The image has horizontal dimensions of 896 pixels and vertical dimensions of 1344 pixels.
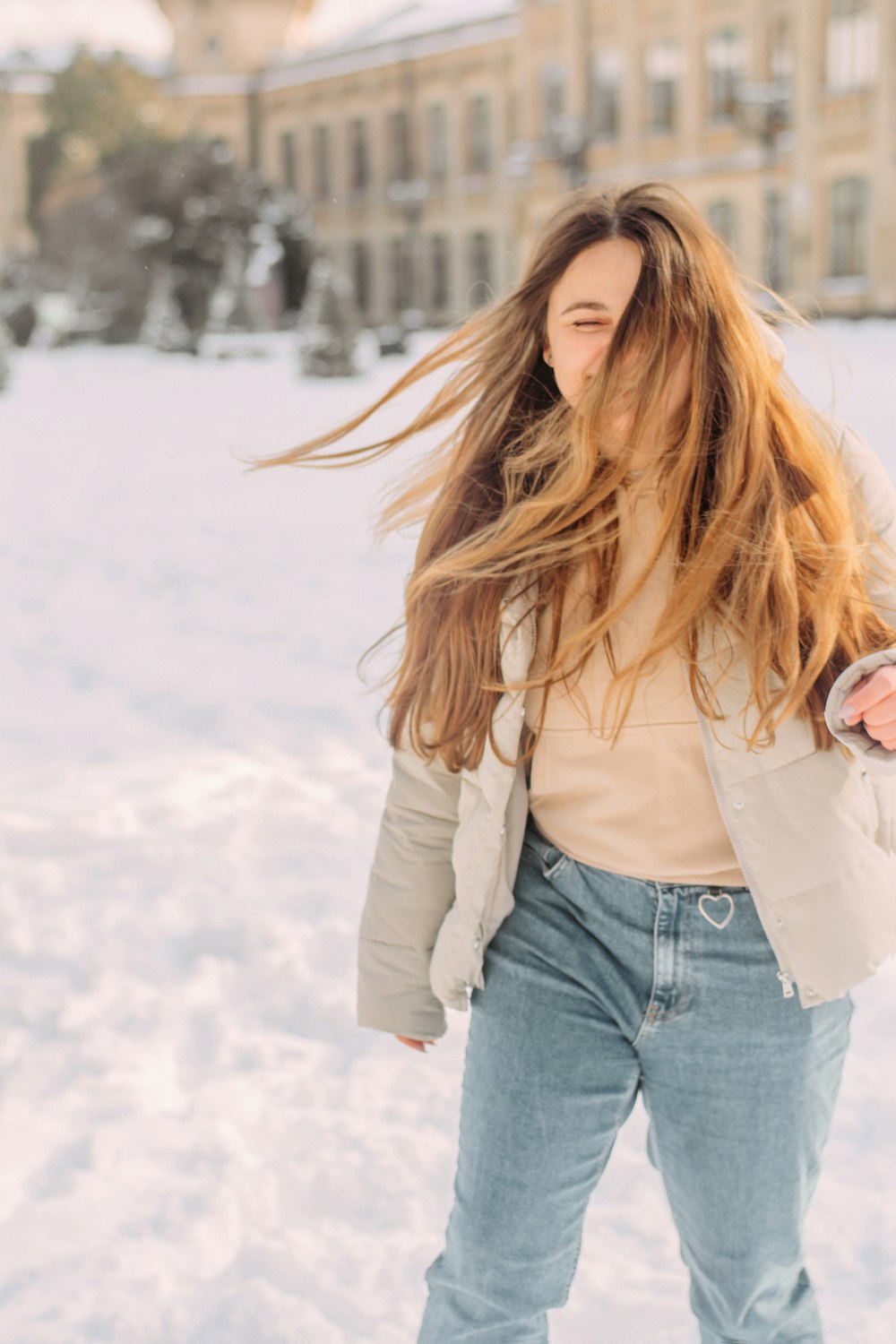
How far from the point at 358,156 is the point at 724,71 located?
1686 cm

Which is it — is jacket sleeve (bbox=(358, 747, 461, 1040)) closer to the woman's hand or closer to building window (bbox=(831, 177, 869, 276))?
the woman's hand

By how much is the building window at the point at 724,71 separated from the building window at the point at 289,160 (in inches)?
783

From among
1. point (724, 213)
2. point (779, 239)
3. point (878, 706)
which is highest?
point (724, 213)

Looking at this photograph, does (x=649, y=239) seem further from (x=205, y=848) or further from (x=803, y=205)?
(x=803, y=205)

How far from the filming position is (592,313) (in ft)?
5.61

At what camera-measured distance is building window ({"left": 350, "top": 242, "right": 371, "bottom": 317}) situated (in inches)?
1676

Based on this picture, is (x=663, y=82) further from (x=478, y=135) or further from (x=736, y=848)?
(x=736, y=848)

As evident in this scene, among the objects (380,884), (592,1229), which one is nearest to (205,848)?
(592,1229)

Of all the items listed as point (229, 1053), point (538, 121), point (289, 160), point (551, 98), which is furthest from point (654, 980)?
point (289, 160)

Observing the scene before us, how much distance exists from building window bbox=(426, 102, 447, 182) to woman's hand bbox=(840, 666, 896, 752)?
41.1 metres

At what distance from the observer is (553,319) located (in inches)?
69.5

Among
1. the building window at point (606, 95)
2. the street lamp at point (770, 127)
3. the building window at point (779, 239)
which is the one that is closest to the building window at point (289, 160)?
the building window at point (606, 95)

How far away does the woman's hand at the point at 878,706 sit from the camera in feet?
5.07

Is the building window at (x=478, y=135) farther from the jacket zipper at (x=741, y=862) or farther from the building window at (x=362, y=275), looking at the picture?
the jacket zipper at (x=741, y=862)
